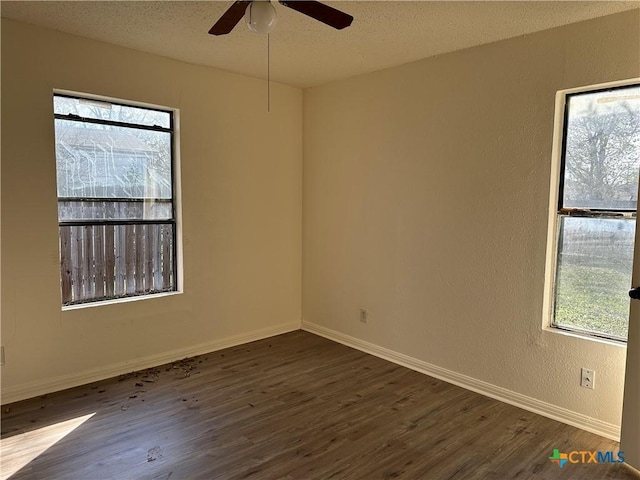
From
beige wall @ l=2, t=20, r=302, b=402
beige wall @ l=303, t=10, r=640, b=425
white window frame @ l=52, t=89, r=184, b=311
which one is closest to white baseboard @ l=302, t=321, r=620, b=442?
beige wall @ l=303, t=10, r=640, b=425

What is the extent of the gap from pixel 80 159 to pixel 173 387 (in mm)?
1830

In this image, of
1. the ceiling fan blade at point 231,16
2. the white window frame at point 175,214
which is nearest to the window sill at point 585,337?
the ceiling fan blade at point 231,16

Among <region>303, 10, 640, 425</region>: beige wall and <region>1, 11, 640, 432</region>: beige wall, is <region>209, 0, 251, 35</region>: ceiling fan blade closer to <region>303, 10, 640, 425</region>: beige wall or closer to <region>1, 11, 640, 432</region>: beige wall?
<region>1, 11, 640, 432</region>: beige wall

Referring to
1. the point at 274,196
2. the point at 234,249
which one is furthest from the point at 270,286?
the point at 274,196

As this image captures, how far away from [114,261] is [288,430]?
1.92 m

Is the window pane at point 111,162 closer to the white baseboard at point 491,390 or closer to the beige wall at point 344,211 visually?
the beige wall at point 344,211

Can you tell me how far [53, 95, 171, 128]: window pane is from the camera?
10.4ft

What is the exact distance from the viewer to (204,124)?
3.82m

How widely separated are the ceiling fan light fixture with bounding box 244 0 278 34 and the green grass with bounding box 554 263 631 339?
2333 millimetres

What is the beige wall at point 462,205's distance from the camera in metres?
2.77

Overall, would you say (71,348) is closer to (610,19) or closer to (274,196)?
(274,196)

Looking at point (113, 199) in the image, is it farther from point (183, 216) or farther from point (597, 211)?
point (597, 211)

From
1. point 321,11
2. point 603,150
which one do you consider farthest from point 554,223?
point 321,11

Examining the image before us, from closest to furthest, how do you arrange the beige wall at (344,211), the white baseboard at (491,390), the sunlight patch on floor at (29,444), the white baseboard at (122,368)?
the sunlight patch on floor at (29,444), the white baseboard at (491,390), the beige wall at (344,211), the white baseboard at (122,368)
